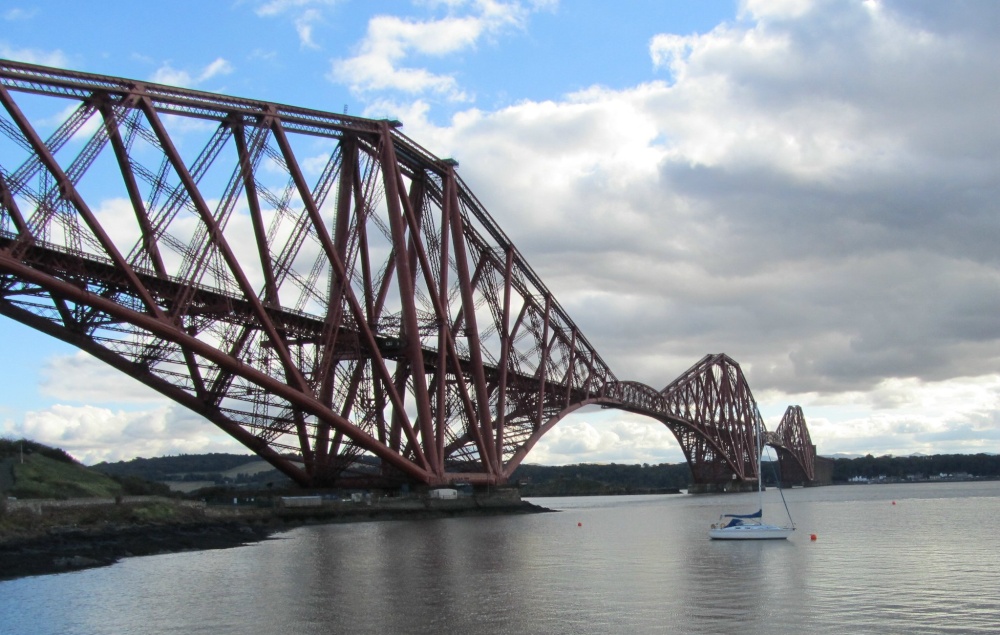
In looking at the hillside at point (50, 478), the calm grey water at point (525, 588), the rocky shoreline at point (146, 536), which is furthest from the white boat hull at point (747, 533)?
the hillside at point (50, 478)

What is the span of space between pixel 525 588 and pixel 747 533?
25400mm

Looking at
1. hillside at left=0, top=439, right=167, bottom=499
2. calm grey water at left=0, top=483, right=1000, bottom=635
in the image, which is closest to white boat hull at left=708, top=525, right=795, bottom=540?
calm grey water at left=0, top=483, right=1000, bottom=635

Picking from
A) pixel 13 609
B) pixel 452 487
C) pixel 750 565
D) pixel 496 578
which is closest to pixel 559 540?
pixel 750 565

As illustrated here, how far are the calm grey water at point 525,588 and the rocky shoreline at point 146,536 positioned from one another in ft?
5.70

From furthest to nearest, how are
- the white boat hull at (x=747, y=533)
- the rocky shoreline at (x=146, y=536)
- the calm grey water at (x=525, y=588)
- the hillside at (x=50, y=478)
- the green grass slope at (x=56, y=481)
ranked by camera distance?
the hillside at (x=50, y=478) < the green grass slope at (x=56, y=481) < the white boat hull at (x=747, y=533) < the rocky shoreline at (x=146, y=536) < the calm grey water at (x=525, y=588)

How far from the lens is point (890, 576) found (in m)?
39.0

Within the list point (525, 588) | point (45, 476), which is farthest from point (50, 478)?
point (525, 588)

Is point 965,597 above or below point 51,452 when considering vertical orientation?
below

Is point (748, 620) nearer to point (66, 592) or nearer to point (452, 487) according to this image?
point (66, 592)

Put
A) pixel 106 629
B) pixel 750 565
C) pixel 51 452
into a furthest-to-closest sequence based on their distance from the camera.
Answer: pixel 51 452, pixel 750 565, pixel 106 629

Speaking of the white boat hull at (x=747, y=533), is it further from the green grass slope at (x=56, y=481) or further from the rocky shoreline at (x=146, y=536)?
the green grass slope at (x=56, y=481)

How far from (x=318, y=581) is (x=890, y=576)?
20549 mm

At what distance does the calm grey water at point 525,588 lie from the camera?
28578 mm

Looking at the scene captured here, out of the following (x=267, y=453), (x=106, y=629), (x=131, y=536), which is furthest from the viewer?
(x=267, y=453)
